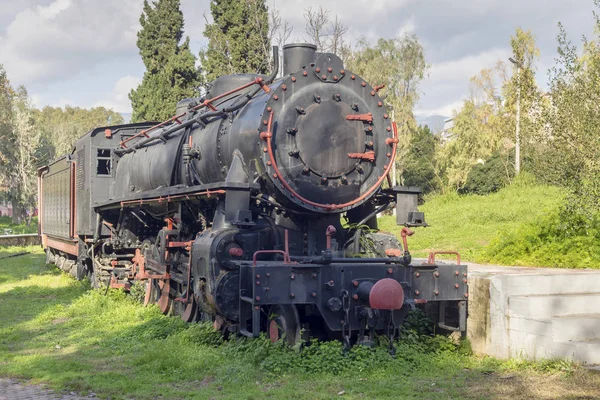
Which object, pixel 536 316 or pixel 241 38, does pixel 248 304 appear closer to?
pixel 536 316

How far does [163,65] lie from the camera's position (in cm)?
3297

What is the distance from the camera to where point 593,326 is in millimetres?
7766

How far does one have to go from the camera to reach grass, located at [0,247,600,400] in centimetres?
639

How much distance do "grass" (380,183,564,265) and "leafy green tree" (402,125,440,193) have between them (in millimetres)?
18999

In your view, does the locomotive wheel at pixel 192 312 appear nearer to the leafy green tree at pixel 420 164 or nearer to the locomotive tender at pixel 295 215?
the locomotive tender at pixel 295 215

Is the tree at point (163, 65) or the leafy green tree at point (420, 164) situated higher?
the tree at point (163, 65)

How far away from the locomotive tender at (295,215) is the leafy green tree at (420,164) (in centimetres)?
3910

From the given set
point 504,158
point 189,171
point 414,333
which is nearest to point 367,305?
point 414,333

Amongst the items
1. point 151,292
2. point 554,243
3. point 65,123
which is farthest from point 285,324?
point 65,123

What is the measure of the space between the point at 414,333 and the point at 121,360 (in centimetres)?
340

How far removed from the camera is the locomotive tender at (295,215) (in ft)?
24.4

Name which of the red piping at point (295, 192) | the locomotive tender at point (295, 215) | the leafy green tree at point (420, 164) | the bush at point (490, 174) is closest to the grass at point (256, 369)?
the locomotive tender at point (295, 215)

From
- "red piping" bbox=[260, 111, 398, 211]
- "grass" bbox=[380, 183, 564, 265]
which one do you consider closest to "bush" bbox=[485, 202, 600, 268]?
"grass" bbox=[380, 183, 564, 265]

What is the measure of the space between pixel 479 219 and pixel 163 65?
17.5m
